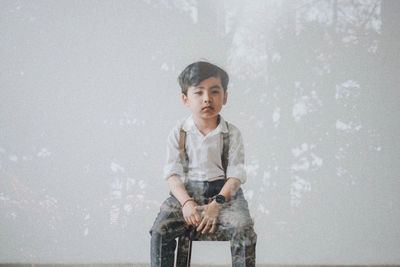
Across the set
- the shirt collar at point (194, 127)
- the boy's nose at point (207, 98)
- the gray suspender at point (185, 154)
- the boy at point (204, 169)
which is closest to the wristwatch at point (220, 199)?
the boy at point (204, 169)

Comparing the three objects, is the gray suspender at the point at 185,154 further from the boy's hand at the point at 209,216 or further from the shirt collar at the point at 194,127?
the boy's hand at the point at 209,216

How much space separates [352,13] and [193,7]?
2.53ft

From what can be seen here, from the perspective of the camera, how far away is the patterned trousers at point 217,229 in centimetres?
94

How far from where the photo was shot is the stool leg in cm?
101

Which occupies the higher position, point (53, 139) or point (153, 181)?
point (53, 139)

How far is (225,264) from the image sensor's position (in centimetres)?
143

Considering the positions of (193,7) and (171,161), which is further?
(193,7)

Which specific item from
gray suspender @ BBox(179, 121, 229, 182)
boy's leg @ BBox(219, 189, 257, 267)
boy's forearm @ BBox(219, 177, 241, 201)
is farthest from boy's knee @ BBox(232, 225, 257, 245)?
gray suspender @ BBox(179, 121, 229, 182)

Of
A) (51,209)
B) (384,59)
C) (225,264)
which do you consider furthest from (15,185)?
(384,59)

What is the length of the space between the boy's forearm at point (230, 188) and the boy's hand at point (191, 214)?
0.11m

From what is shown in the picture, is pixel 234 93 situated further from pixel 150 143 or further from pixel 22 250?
pixel 22 250
